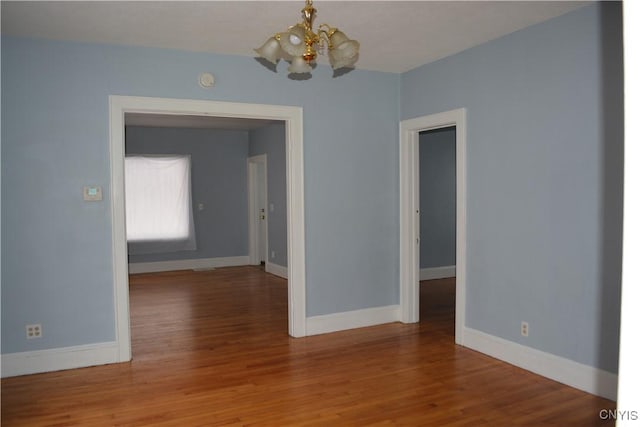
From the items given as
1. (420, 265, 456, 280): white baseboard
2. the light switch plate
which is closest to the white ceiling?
the light switch plate

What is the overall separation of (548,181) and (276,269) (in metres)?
5.51

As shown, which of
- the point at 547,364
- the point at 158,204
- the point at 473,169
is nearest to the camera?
the point at 547,364

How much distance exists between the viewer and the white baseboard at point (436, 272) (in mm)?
7625

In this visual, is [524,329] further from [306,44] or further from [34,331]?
[34,331]

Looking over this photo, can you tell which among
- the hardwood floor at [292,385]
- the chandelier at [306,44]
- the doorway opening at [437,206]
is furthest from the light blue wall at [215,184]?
the chandelier at [306,44]

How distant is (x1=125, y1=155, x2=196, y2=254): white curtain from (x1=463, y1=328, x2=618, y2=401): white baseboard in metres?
6.10

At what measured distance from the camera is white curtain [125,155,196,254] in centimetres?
862

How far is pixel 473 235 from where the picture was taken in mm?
4270

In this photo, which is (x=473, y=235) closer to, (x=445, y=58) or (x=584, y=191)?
(x=584, y=191)

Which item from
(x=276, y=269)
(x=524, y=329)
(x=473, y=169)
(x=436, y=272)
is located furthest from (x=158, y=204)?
(x=524, y=329)

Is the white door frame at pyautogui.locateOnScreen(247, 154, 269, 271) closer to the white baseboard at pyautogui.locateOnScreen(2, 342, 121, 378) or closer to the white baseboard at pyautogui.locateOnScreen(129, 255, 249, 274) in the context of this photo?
the white baseboard at pyautogui.locateOnScreen(129, 255, 249, 274)

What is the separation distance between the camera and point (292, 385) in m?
3.50

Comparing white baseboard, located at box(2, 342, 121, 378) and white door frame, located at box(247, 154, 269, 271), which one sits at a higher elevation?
white door frame, located at box(247, 154, 269, 271)

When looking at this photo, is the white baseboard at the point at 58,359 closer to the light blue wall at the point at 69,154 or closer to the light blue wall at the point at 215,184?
the light blue wall at the point at 69,154
